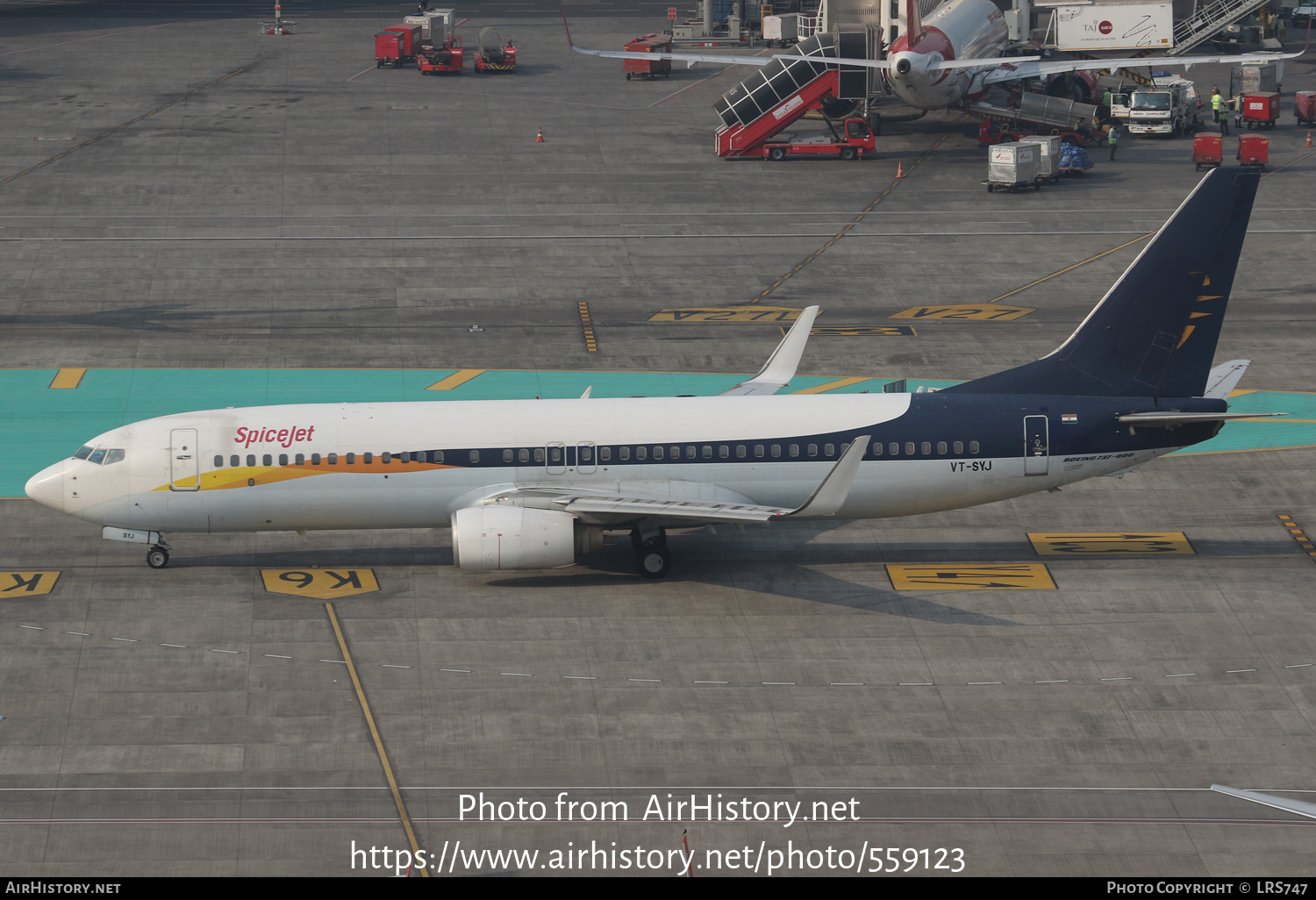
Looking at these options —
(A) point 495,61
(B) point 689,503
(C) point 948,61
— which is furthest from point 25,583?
(A) point 495,61

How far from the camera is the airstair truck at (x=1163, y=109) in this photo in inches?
3125

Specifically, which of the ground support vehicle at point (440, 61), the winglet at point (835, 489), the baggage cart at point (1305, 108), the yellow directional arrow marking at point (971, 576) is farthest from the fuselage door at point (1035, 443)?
the ground support vehicle at point (440, 61)

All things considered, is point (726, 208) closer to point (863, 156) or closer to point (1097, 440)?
point (863, 156)

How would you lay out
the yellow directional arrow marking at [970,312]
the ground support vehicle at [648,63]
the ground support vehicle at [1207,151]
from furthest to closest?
the ground support vehicle at [648,63] < the ground support vehicle at [1207,151] < the yellow directional arrow marking at [970,312]

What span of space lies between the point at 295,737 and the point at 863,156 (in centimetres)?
5482

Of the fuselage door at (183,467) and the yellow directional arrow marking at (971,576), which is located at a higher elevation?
the fuselage door at (183,467)

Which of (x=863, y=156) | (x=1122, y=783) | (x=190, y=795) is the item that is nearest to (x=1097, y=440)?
(x=1122, y=783)

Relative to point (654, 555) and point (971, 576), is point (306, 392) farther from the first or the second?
point (971, 576)

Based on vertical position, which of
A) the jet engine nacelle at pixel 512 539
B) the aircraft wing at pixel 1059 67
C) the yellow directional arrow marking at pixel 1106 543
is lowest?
the yellow directional arrow marking at pixel 1106 543

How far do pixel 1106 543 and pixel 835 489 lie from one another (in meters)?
9.70

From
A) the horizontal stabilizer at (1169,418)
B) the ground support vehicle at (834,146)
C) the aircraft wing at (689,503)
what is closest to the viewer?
the aircraft wing at (689,503)

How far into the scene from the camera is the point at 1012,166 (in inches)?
2741

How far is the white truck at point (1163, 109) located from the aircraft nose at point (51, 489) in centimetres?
6231

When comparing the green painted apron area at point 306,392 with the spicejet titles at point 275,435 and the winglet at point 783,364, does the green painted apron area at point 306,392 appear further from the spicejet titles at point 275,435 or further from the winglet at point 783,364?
the spicejet titles at point 275,435
